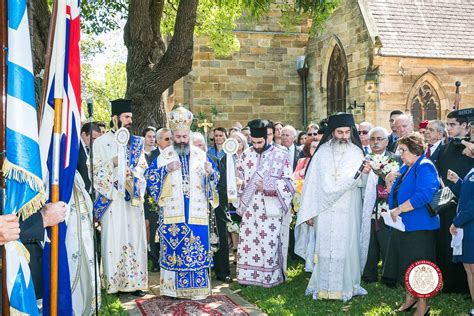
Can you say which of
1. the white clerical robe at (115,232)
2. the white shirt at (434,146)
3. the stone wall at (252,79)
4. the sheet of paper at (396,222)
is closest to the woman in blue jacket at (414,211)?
the sheet of paper at (396,222)

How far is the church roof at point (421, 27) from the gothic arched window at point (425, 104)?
44.6 inches

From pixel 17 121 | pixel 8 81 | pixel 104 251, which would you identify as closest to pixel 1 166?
pixel 17 121

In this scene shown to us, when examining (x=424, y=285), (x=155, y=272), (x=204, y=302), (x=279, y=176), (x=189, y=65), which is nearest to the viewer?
(x=424, y=285)

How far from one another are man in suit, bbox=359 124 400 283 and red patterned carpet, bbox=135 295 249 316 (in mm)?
2264

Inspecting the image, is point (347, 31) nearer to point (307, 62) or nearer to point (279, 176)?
point (307, 62)

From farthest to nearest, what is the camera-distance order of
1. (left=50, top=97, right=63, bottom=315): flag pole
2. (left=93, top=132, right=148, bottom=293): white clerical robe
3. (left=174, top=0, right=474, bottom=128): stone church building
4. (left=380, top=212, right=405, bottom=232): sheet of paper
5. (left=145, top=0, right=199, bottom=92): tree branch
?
(left=174, top=0, right=474, bottom=128): stone church building
(left=145, top=0, right=199, bottom=92): tree branch
(left=93, top=132, right=148, bottom=293): white clerical robe
(left=380, top=212, right=405, bottom=232): sheet of paper
(left=50, top=97, right=63, bottom=315): flag pole

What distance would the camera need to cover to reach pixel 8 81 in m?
4.00

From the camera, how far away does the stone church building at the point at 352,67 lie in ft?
59.1

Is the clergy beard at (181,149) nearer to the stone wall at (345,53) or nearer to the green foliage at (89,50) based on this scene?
the stone wall at (345,53)

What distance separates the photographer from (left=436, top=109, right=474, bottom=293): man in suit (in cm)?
771

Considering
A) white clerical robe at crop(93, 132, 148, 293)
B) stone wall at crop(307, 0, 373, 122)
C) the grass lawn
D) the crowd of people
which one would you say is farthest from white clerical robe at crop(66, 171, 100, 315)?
stone wall at crop(307, 0, 373, 122)

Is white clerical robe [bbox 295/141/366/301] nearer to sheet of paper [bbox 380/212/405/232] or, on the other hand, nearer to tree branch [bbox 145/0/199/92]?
sheet of paper [bbox 380/212/405/232]

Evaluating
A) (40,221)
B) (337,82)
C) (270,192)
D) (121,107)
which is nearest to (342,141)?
(270,192)

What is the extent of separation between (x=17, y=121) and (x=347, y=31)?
16529mm
